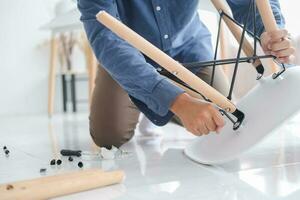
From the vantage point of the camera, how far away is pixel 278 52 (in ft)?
2.44

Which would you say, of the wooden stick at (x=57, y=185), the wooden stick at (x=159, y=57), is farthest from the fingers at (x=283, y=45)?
the wooden stick at (x=57, y=185)

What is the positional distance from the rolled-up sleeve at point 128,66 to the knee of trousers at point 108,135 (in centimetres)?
37

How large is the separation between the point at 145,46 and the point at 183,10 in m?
0.42

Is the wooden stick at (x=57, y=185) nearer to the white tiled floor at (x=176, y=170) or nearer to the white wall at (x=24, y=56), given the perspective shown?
the white tiled floor at (x=176, y=170)

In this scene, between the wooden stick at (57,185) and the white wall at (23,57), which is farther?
the white wall at (23,57)

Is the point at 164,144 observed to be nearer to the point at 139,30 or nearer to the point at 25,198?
the point at 139,30

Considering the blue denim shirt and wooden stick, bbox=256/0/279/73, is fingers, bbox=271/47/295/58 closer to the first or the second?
wooden stick, bbox=256/0/279/73

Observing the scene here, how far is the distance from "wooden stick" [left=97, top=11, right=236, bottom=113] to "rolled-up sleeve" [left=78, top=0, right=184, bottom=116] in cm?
7

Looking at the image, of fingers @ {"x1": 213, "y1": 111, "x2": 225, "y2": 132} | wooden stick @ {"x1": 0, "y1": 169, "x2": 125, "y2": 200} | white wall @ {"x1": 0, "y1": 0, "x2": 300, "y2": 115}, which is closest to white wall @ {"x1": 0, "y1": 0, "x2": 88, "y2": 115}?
white wall @ {"x1": 0, "y1": 0, "x2": 300, "y2": 115}

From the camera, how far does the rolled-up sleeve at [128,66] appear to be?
703 mm

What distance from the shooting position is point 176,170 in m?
0.76

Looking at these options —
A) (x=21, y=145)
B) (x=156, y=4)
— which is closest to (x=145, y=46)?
(x=156, y=4)

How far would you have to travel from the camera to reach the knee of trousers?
112 cm

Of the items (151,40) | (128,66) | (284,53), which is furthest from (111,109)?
(284,53)
